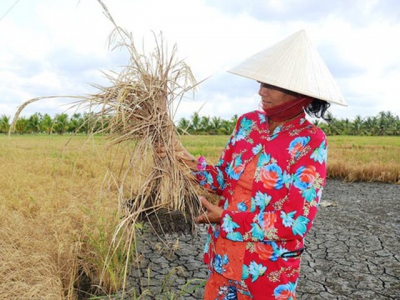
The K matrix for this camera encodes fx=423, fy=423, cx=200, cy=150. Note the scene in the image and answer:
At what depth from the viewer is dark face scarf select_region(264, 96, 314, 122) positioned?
157cm

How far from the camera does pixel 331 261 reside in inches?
154

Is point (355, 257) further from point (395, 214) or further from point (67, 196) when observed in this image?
point (67, 196)

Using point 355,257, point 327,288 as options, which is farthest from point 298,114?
point 355,257

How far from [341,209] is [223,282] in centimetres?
445

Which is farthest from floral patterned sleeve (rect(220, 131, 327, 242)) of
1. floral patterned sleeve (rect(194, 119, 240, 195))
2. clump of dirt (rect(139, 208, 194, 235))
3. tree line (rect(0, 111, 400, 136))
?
tree line (rect(0, 111, 400, 136))

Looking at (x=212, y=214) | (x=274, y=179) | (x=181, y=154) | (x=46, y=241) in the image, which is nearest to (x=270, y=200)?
(x=274, y=179)

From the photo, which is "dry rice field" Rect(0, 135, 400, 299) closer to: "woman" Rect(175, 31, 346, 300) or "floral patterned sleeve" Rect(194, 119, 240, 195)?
"floral patterned sleeve" Rect(194, 119, 240, 195)

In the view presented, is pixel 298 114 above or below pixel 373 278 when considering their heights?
above

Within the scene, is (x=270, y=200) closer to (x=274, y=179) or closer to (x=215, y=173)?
(x=274, y=179)

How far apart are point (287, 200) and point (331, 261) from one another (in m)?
2.73

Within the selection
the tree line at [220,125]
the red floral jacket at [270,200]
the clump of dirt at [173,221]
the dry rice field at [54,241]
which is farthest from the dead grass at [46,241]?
the tree line at [220,125]

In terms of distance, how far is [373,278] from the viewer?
3.58m

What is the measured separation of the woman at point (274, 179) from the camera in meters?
1.48

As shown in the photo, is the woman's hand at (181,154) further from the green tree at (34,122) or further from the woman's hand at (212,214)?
the green tree at (34,122)
